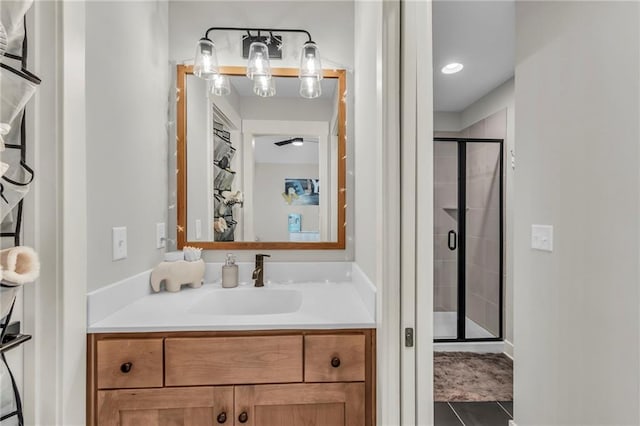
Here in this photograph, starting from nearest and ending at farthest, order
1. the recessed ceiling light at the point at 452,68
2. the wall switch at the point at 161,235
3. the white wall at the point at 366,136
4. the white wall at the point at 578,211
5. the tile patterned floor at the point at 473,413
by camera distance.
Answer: the white wall at the point at 578,211
the white wall at the point at 366,136
the wall switch at the point at 161,235
the tile patterned floor at the point at 473,413
the recessed ceiling light at the point at 452,68

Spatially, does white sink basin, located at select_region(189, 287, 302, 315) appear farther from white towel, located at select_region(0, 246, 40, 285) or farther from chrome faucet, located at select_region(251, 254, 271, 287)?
white towel, located at select_region(0, 246, 40, 285)

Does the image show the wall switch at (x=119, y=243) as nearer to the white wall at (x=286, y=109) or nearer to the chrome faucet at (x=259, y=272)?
the chrome faucet at (x=259, y=272)

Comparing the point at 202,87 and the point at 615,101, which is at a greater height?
the point at 202,87

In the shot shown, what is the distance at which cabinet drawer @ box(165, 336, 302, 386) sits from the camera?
108 centimetres

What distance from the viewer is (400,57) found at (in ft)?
3.32

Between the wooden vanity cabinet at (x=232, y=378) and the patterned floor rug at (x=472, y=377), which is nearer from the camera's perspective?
the wooden vanity cabinet at (x=232, y=378)

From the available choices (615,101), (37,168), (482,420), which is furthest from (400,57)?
(482,420)

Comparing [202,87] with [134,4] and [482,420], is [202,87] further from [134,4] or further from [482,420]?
[482,420]

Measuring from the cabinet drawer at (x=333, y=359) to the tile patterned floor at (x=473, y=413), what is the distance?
116 centimetres

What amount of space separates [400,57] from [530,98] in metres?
1.00

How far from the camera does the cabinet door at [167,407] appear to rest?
106 centimetres

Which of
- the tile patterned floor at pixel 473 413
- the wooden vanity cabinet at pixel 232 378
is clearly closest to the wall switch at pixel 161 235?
the wooden vanity cabinet at pixel 232 378

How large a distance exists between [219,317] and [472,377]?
6.96ft

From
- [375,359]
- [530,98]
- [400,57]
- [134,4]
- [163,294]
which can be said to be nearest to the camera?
[400,57]
